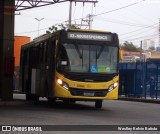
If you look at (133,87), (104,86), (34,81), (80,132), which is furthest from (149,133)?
(133,87)

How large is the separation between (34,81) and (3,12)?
385cm

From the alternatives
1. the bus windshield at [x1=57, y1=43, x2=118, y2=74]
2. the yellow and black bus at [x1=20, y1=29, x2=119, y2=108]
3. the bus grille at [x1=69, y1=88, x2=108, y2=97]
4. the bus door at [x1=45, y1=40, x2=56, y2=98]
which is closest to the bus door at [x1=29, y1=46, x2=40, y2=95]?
the bus door at [x1=45, y1=40, x2=56, y2=98]

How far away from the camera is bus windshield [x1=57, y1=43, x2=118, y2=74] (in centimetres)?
2061

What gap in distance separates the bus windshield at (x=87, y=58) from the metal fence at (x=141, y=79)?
14.7 meters

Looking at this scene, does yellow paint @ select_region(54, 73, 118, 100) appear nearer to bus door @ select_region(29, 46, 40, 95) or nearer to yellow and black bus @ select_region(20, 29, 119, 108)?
yellow and black bus @ select_region(20, 29, 119, 108)

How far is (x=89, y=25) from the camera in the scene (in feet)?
233

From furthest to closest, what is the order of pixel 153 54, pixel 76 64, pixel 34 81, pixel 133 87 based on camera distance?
pixel 153 54 < pixel 133 87 < pixel 34 81 < pixel 76 64

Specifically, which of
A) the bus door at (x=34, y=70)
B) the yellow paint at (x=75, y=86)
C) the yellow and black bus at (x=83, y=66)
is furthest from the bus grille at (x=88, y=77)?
the bus door at (x=34, y=70)

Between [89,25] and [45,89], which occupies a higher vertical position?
[89,25]

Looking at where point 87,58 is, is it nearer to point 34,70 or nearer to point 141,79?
point 34,70

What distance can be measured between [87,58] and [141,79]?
17565mm

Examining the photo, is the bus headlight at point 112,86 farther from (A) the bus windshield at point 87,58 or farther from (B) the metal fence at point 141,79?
(B) the metal fence at point 141,79

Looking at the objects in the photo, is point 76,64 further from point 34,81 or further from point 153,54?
point 153,54

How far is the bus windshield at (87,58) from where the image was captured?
20609 millimetres
